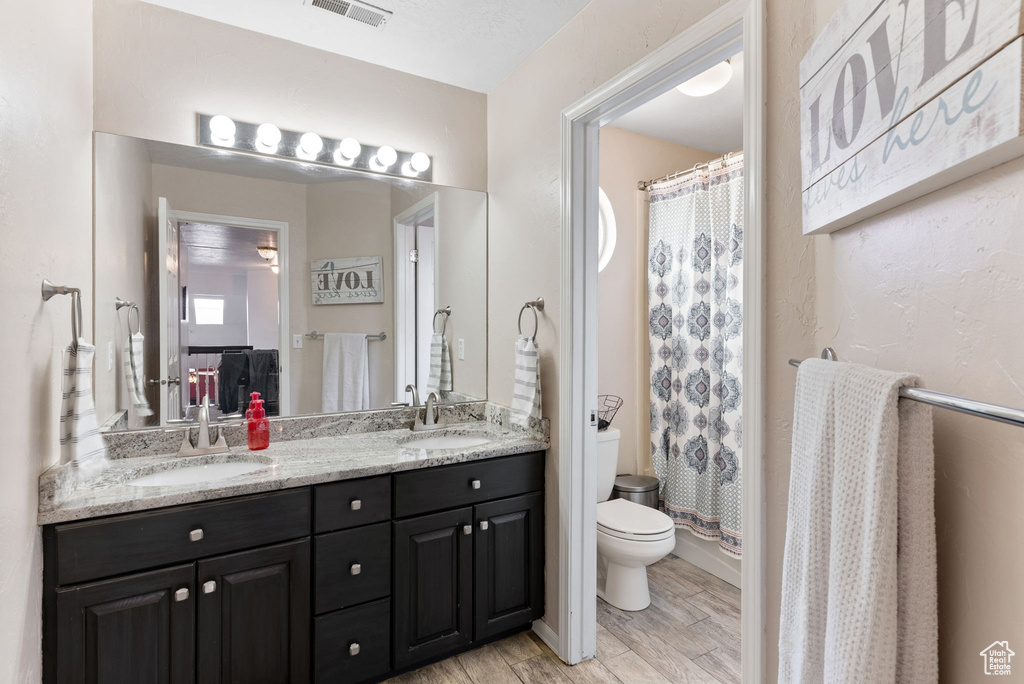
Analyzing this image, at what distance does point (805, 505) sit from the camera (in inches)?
30.6

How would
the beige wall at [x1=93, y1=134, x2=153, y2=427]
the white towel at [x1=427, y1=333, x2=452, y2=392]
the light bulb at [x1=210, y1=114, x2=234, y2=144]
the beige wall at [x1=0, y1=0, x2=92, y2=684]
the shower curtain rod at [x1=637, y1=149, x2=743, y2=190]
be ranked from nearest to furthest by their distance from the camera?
1. the beige wall at [x1=0, y1=0, x2=92, y2=684]
2. the beige wall at [x1=93, y1=134, x2=153, y2=427]
3. the light bulb at [x1=210, y1=114, x2=234, y2=144]
4. the white towel at [x1=427, y1=333, x2=452, y2=392]
5. the shower curtain rod at [x1=637, y1=149, x2=743, y2=190]

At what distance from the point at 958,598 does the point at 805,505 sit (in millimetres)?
196

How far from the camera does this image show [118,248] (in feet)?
5.89

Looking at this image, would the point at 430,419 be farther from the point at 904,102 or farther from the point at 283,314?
the point at 904,102

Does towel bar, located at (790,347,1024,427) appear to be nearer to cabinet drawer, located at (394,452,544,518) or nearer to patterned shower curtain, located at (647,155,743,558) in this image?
cabinet drawer, located at (394,452,544,518)

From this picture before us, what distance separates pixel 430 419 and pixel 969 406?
2.02 metres

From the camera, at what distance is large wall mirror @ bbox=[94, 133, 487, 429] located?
1826 millimetres

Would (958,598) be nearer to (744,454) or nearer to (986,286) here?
(986,286)

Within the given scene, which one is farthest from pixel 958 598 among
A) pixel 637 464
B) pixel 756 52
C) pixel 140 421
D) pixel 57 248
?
pixel 637 464

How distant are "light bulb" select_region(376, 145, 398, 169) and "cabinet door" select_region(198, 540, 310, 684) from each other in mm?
1623

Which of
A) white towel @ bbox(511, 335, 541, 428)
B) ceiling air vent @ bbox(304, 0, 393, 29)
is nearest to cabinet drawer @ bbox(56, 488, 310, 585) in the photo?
white towel @ bbox(511, 335, 541, 428)

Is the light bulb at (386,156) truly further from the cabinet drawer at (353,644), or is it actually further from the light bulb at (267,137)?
the cabinet drawer at (353,644)

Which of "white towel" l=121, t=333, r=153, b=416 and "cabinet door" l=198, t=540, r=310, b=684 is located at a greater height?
"white towel" l=121, t=333, r=153, b=416

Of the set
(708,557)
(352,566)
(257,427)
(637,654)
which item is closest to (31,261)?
(257,427)
